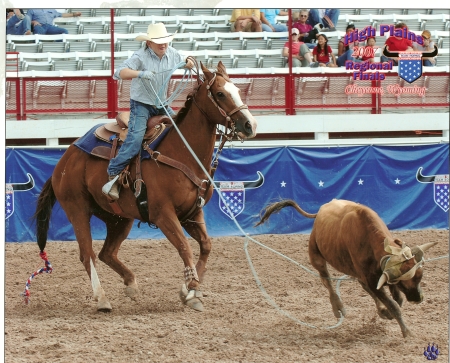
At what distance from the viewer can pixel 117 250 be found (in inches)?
321

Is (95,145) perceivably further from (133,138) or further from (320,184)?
(320,184)

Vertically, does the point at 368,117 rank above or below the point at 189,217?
above

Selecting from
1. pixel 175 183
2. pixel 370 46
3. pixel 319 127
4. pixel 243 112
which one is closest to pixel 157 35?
pixel 243 112

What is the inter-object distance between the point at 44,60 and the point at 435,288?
7150mm

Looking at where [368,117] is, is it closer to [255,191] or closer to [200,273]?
[255,191]

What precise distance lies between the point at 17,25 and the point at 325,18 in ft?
15.7

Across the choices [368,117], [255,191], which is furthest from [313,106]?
[255,191]

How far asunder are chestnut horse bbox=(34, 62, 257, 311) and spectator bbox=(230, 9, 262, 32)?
3732 mm

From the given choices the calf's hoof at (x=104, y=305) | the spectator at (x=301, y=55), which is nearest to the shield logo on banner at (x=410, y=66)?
the spectator at (x=301, y=55)

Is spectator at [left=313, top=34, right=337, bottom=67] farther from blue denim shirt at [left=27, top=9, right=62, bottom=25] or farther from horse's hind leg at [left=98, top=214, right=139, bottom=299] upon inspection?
horse's hind leg at [left=98, top=214, right=139, bottom=299]

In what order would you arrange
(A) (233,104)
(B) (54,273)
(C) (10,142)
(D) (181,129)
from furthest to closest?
(C) (10,142)
(B) (54,273)
(D) (181,129)
(A) (233,104)

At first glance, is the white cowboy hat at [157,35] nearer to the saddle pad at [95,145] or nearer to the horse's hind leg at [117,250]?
the saddle pad at [95,145]

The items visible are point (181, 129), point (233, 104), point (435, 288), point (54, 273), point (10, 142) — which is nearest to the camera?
point (233, 104)

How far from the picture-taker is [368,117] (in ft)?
37.5
